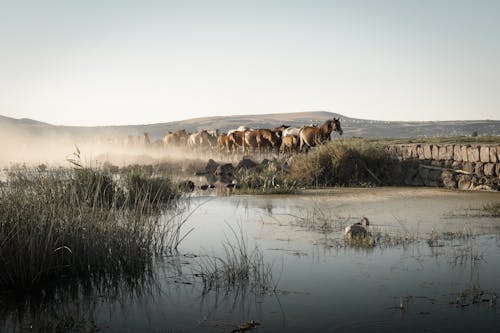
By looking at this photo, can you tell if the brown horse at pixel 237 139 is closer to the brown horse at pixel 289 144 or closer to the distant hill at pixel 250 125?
the brown horse at pixel 289 144

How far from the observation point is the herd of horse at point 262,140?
2650 cm

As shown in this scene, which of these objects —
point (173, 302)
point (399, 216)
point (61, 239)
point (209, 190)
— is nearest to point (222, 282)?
point (173, 302)

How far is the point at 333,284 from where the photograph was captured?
621cm

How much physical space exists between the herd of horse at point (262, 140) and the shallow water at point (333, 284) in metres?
12.8

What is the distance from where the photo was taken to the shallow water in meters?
5.05

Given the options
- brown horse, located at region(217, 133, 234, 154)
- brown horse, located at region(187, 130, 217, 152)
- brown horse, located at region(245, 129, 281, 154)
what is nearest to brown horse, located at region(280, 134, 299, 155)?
brown horse, located at region(245, 129, 281, 154)

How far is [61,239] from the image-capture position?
6.51m

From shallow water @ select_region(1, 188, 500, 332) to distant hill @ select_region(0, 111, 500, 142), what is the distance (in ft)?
280

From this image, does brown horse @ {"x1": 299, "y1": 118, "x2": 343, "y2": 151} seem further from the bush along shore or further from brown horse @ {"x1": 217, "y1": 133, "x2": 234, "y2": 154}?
the bush along shore

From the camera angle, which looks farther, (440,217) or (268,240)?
(440,217)

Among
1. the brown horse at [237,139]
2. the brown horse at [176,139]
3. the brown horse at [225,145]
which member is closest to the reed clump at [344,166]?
the brown horse at [237,139]

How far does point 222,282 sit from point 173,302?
2.43 ft

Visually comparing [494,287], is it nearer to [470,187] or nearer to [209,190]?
[470,187]

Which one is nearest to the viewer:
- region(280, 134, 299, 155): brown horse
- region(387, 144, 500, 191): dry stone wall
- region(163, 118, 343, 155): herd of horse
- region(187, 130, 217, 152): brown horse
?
region(387, 144, 500, 191): dry stone wall
